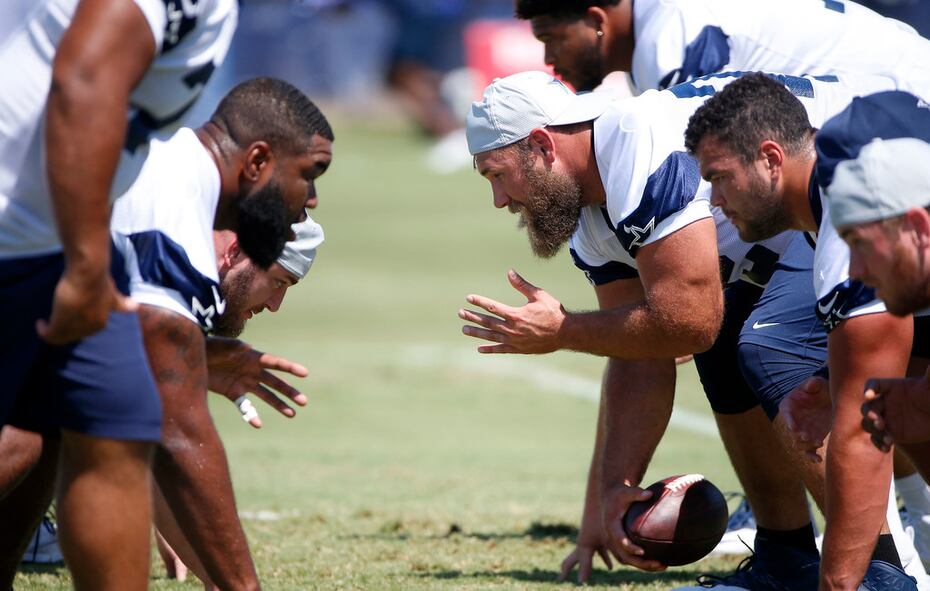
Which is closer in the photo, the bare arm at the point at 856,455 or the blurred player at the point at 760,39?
the bare arm at the point at 856,455

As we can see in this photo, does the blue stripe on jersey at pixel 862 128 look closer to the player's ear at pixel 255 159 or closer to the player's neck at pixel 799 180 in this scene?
the player's neck at pixel 799 180

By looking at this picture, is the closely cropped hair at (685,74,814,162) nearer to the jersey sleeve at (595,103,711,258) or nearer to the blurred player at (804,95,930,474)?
the jersey sleeve at (595,103,711,258)

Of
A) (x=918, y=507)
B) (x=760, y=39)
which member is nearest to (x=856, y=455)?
(x=918, y=507)

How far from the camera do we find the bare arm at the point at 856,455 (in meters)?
3.79

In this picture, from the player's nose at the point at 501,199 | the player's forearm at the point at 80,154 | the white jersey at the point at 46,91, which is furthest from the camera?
the player's nose at the point at 501,199

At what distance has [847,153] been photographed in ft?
12.1

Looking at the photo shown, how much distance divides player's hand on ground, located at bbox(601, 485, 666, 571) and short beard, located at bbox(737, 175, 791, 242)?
119cm

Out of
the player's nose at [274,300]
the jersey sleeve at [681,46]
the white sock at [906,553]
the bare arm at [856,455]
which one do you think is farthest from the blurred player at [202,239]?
the jersey sleeve at [681,46]

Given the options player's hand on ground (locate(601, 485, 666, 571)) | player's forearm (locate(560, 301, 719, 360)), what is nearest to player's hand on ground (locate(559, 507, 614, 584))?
player's hand on ground (locate(601, 485, 666, 571))

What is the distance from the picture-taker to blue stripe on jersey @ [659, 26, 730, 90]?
5863 mm

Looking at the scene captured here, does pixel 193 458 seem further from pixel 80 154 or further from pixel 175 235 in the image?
pixel 80 154

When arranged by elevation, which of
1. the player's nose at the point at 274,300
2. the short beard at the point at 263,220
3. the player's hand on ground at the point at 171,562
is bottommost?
the player's hand on ground at the point at 171,562

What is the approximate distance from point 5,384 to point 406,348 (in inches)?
434

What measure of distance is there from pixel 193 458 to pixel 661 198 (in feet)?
6.10
